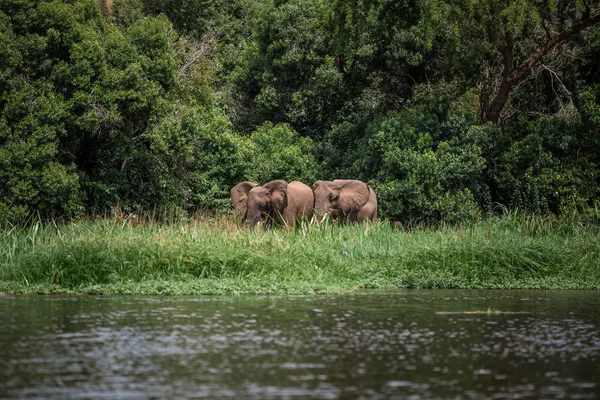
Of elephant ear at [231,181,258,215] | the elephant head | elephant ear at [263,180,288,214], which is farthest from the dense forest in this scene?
elephant ear at [263,180,288,214]

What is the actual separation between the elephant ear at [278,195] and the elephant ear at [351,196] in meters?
1.44

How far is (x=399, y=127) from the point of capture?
26438 mm

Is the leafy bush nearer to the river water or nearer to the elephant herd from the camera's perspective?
the elephant herd

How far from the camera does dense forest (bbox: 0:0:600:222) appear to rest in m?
22.9

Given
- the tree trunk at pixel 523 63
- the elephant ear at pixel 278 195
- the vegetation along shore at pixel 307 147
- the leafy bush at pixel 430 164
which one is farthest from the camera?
the leafy bush at pixel 430 164

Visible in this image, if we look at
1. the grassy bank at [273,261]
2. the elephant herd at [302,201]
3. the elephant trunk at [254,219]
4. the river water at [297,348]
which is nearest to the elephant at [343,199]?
the elephant herd at [302,201]

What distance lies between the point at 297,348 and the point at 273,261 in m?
6.14

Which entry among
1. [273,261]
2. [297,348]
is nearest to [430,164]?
[273,261]

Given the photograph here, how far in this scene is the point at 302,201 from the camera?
24.2 m

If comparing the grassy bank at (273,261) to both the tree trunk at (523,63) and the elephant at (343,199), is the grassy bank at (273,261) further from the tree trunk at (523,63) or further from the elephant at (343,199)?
the tree trunk at (523,63)

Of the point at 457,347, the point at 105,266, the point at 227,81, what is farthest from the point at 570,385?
the point at 227,81

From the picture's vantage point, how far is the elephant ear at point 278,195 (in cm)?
2333

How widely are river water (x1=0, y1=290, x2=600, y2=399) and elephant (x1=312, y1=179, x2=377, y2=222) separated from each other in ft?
30.7

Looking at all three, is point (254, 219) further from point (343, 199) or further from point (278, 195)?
point (343, 199)
